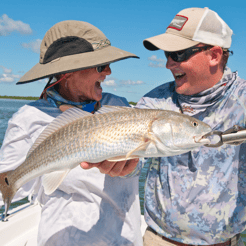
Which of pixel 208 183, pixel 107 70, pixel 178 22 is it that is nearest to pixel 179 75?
pixel 178 22

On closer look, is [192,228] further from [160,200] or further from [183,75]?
[183,75]

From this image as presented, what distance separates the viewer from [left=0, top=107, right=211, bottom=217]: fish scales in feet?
7.14

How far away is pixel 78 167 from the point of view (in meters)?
2.74

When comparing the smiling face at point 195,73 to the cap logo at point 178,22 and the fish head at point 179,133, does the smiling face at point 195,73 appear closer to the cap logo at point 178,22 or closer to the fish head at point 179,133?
the cap logo at point 178,22

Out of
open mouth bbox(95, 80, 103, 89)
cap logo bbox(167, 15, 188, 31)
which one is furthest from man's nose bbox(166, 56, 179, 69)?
open mouth bbox(95, 80, 103, 89)

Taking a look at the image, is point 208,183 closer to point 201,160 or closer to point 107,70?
point 201,160

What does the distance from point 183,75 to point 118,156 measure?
1.18 meters

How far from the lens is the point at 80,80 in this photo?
289 cm

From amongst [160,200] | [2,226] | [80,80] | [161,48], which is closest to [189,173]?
[160,200]

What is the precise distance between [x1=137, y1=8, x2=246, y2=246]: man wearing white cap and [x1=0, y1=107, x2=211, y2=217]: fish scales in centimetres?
46

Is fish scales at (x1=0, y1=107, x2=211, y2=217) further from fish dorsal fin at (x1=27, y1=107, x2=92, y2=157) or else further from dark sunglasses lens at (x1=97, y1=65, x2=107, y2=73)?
dark sunglasses lens at (x1=97, y1=65, x2=107, y2=73)

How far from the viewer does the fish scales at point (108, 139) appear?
2.18 meters

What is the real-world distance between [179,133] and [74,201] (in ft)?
4.64

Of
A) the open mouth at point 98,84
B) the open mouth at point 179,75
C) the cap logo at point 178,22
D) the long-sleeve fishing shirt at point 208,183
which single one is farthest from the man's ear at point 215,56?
the open mouth at point 98,84
